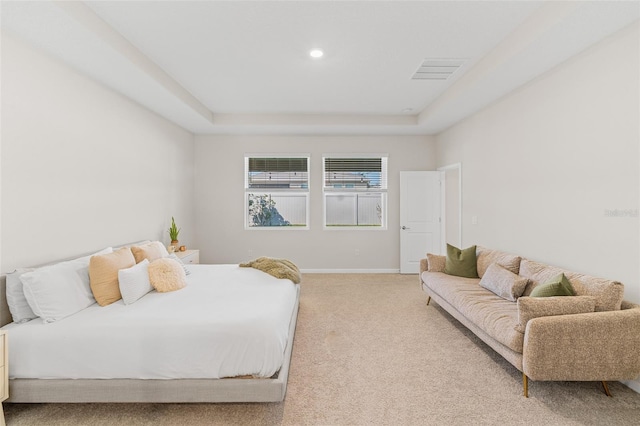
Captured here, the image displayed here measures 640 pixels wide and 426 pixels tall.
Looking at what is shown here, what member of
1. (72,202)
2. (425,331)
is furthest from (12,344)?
(425,331)

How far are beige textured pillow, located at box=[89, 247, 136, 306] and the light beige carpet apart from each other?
2.56 ft

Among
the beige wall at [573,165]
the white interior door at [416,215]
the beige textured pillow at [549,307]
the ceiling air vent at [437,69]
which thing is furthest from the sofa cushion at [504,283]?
the white interior door at [416,215]

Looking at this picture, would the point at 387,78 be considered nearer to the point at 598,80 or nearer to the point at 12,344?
the point at 598,80

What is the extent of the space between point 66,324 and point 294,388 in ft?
5.44

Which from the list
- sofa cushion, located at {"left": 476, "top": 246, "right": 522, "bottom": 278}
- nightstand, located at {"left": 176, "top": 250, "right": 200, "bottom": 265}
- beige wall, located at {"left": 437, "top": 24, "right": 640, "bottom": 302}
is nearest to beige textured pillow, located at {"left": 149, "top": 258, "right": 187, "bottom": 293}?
nightstand, located at {"left": 176, "top": 250, "right": 200, "bottom": 265}

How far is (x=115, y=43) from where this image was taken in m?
2.83

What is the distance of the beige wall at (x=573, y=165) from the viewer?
8.32 feet

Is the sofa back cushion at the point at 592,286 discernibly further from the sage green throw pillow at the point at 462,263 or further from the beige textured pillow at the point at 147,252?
the beige textured pillow at the point at 147,252

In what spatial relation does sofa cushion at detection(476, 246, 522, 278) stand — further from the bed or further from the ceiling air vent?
the bed

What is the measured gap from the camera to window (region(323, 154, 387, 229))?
21.2 feet

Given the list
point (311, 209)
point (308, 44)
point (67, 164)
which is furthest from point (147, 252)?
point (311, 209)

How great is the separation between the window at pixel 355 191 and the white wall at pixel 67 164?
10.2ft

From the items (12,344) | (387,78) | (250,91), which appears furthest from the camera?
(250,91)

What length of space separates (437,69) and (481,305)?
254 centimetres
